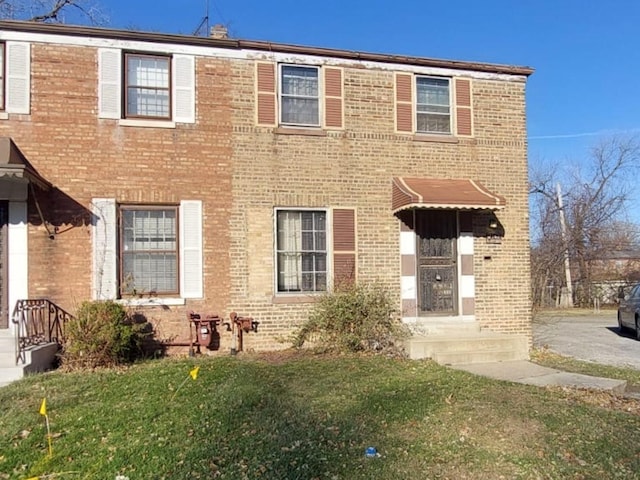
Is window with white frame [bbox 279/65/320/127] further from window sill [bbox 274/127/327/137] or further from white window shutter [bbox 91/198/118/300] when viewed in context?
white window shutter [bbox 91/198/118/300]

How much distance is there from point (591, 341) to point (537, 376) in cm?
627

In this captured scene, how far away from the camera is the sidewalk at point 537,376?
7.38 m

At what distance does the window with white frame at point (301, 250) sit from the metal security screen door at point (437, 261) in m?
1.96

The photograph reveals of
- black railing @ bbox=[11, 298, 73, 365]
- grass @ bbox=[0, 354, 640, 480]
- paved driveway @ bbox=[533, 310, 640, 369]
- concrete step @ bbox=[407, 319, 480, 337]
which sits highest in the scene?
black railing @ bbox=[11, 298, 73, 365]

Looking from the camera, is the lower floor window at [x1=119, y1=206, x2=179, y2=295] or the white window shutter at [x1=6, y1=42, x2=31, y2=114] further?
the lower floor window at [x1=119, y1=206, x2=179, y2=295]

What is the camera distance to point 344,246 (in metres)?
10.3

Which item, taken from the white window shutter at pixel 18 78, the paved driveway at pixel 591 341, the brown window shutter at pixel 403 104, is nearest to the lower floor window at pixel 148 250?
the white window shutter at pixel 18 78

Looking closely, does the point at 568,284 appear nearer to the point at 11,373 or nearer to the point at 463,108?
the point at 463,108

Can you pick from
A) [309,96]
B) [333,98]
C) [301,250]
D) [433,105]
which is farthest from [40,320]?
[433,105]

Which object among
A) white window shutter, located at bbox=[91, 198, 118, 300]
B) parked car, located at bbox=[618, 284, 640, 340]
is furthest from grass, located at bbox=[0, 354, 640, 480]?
parked car, located at bbox=[618, 284, 640, 340]

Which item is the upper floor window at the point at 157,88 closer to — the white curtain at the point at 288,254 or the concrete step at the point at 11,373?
the white curtain at the point at 288,254

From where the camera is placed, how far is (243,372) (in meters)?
7.83

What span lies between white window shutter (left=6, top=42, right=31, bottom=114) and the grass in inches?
179

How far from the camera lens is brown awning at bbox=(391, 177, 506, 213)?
9632mm
